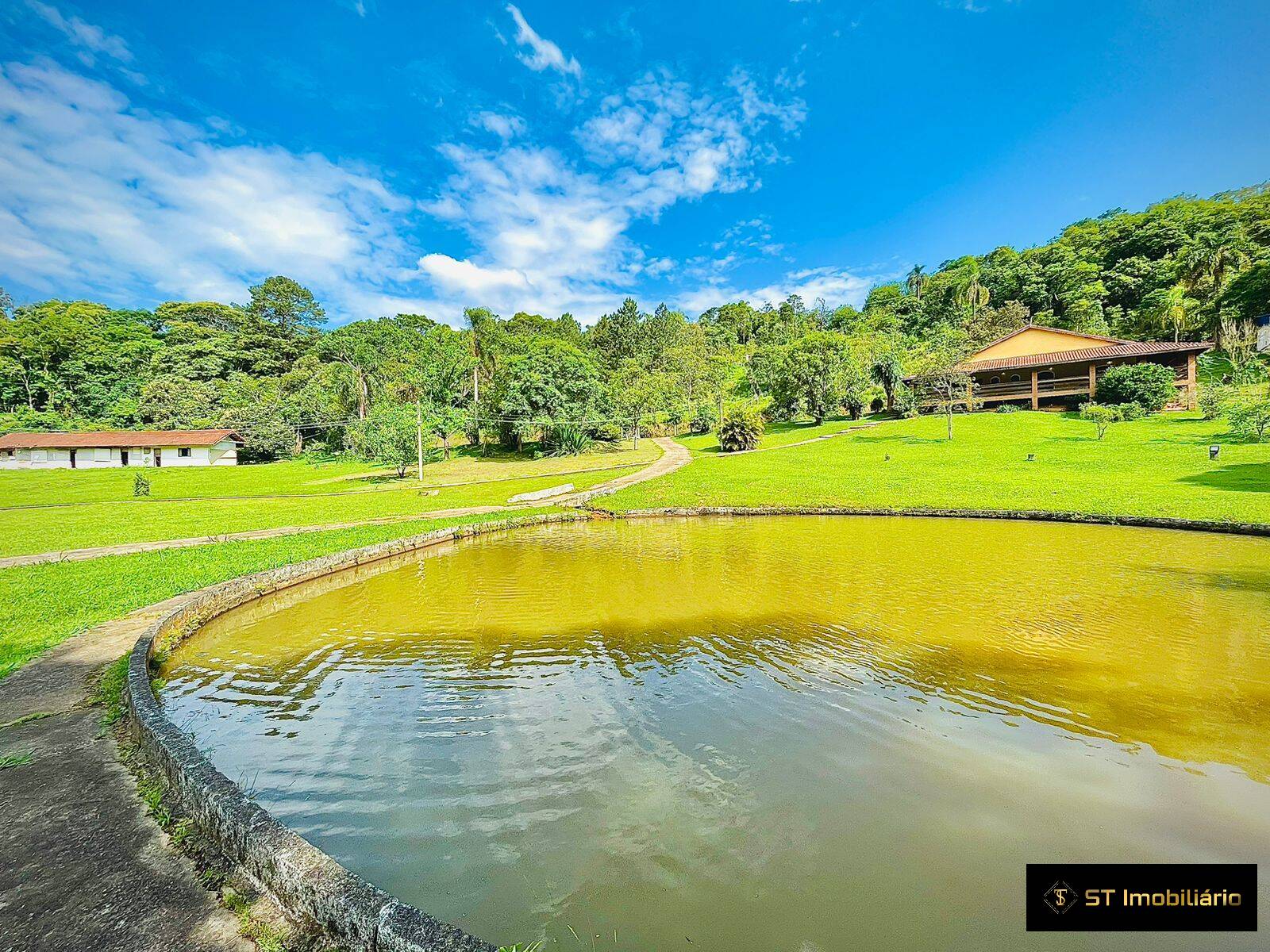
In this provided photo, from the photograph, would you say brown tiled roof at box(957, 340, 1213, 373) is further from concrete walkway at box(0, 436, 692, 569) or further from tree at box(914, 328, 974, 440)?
concrete walkway at box(0, 436, 692, 569)

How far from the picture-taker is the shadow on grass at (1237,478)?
55.4 ft

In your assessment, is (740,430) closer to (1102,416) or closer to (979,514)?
(1102,416)

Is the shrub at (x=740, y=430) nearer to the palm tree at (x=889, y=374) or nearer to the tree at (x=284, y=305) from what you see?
the palm tree at (x=889, y=374)

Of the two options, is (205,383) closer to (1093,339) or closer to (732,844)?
(732,844)

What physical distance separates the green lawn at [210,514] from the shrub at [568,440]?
1503cm

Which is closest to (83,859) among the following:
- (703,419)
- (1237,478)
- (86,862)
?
(86,862)

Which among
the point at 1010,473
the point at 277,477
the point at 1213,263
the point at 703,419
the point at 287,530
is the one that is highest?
the point at 1213,263

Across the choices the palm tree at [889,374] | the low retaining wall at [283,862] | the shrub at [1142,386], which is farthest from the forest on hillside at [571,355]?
the low retaining wall at [283,862]

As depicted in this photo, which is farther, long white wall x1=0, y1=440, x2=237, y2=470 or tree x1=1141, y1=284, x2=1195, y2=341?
long white wall x1=0, y1=440, x2=237, y2=470

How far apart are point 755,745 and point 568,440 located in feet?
138

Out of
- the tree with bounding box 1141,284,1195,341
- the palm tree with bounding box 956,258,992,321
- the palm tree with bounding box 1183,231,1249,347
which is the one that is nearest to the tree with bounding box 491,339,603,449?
the palm tree with bounding box 956,258,992,321

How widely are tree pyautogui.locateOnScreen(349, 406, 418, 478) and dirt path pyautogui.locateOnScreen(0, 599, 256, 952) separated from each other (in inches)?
1205

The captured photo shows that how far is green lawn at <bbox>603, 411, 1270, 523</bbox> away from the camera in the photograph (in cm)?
1684

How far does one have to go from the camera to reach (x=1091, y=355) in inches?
1460
